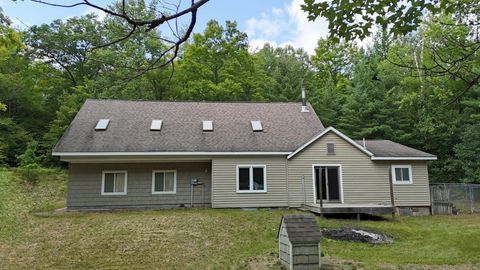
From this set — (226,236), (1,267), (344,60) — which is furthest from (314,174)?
(344,60)

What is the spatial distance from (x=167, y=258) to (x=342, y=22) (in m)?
6.48

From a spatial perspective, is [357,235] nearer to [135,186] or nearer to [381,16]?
[381,16]

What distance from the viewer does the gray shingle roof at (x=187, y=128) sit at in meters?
15.8

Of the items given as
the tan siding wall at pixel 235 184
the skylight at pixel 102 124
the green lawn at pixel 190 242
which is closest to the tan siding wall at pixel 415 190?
the green lawn at pixel 190 242

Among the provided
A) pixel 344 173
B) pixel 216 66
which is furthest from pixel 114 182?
pixel 216 66

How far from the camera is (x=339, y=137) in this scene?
53.0ft

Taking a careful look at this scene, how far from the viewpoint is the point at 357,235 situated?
428 inches

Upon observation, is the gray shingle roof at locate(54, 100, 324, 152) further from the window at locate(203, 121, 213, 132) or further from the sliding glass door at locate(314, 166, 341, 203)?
the sliding glass door at locate(314, 166, 341, 203)

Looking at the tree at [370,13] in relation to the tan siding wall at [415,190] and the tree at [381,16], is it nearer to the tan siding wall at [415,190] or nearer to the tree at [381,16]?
the tree at [381,16]

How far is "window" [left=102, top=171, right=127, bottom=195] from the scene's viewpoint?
16016 mm

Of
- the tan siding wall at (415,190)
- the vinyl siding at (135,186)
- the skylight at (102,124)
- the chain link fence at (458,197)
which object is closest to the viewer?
the vinyl siding at (135,186)

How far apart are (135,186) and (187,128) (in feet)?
11.0

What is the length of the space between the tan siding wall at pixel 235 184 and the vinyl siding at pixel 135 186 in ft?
3.00

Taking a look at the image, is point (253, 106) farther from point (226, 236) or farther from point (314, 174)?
point (226, 236)
